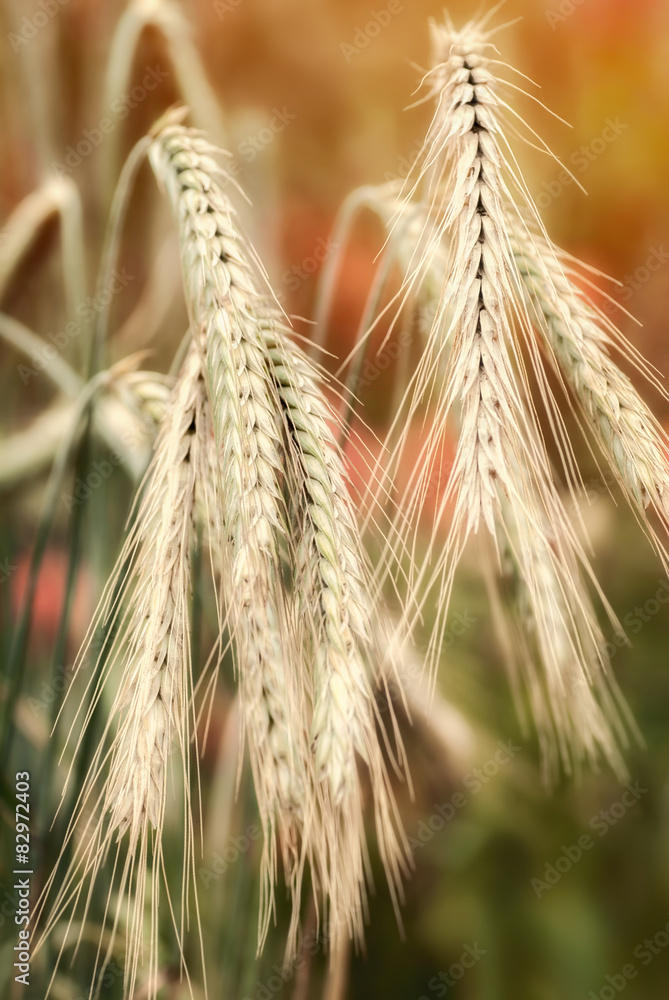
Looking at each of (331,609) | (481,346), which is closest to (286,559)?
(331,609)

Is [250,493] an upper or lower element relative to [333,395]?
lower

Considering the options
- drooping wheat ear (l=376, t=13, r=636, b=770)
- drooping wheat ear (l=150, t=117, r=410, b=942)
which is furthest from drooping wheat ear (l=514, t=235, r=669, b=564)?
drooping wheat ear (l=150, t=117, r=410, b=942)

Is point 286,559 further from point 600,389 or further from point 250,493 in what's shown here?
point 600,389

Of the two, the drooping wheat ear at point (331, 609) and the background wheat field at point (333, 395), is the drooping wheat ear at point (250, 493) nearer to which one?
the drooping wheat ear at point (331, 609)

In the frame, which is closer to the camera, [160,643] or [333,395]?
[160,643]

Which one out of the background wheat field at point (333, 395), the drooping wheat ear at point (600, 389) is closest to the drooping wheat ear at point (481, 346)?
the drooping wheat ear at point (600, 389)
